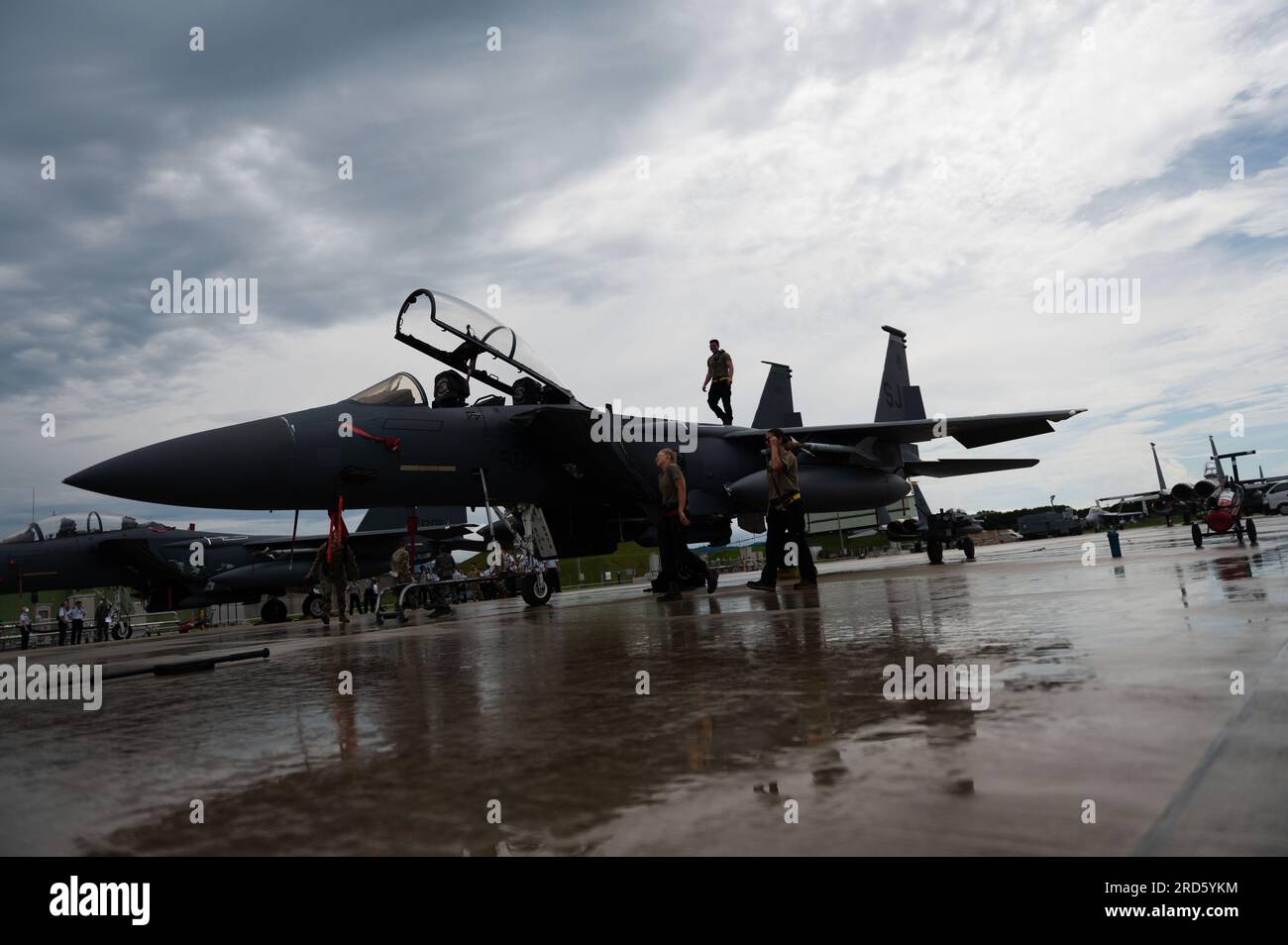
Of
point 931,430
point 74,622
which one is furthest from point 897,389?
point 74,622

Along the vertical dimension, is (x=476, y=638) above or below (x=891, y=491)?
below

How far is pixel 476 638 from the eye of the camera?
5.56m

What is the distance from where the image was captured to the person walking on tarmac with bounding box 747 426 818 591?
700cm

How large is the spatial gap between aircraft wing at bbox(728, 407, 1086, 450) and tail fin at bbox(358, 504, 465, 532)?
14524mm

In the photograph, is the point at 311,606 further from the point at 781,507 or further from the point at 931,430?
the point at 781,507

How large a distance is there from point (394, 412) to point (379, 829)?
8.22 meters

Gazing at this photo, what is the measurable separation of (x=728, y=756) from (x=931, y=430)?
1245 centimetres

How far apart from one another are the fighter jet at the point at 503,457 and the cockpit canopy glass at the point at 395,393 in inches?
0.7

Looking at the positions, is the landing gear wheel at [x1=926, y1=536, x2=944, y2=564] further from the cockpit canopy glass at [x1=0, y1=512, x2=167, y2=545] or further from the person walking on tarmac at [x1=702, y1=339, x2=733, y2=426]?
the cockpit canopy glass at [x1=0, y1=512, x2=167, y2=545]

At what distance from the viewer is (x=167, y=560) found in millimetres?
19203

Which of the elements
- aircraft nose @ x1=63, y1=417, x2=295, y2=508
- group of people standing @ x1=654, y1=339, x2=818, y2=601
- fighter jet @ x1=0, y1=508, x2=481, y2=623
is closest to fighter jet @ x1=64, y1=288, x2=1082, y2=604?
aircraft nose @ x1=63, y1=417, x2=295, y2=508

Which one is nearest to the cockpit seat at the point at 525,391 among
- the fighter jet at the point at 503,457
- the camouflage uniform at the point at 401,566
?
the fighter jet at the point at 503,457
